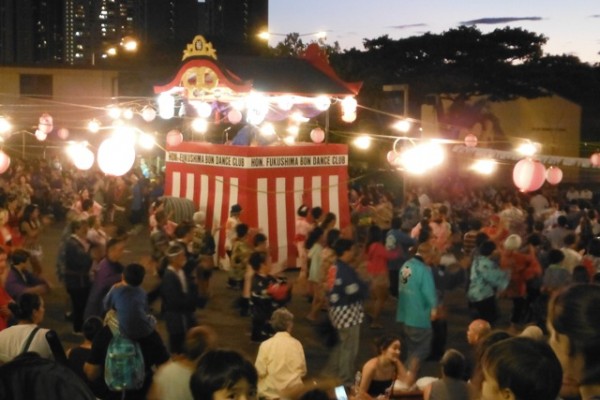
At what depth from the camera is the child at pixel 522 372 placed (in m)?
2.39

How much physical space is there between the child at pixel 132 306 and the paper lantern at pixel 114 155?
4.80m

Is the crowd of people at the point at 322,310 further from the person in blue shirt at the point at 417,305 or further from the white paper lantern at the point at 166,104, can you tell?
the white paper lantern at the point at 166,104

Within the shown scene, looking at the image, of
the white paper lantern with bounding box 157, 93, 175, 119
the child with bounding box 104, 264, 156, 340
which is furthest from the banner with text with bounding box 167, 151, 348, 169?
the child with bounding box 104, 264, 156, 340

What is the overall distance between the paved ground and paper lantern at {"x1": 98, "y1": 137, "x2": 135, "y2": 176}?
2079mm

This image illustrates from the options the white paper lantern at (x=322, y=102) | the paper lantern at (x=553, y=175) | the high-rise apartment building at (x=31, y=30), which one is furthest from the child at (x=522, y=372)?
the high-rise apartment building at (x=31, y=30)

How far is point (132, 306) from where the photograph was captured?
20.7 feet

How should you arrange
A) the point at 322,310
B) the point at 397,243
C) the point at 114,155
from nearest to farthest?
the point at 397,243 → the point at 114,155 → the point at 322,310

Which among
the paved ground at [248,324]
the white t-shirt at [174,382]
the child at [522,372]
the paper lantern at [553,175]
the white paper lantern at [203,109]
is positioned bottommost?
the paved ground at [248,324]

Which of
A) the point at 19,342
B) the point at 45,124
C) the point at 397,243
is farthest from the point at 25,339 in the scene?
the point at 45,124

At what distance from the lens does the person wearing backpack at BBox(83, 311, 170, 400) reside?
591 cm

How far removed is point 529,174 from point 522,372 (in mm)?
10349

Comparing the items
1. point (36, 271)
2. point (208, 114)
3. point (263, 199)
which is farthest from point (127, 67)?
point (36, 271)

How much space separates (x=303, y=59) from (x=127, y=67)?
68.4ft

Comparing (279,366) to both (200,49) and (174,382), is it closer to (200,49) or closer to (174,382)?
(174,382)
